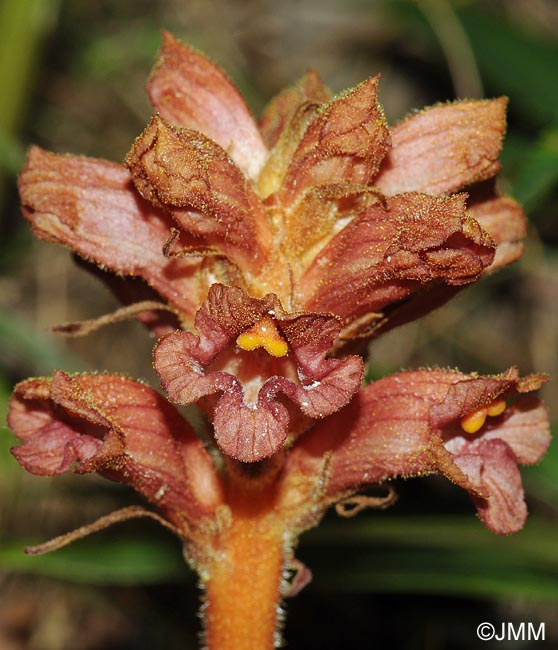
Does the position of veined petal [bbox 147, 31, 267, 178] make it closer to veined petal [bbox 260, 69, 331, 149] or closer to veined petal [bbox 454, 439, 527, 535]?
veined petal [bbox 260, 69, 331, 149]

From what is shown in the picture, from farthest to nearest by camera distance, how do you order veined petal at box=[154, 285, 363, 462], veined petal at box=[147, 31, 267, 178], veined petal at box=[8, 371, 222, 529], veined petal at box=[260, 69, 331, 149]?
veined petal at box=[260, 69, 331, 149] → veined petal at box=[147, 31, 267, 178] → veined petal at box=[8, 371, 222, 529] → veined petal at box=[154, 285, 363, 462]

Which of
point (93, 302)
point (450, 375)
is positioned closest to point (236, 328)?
point (450, 375)

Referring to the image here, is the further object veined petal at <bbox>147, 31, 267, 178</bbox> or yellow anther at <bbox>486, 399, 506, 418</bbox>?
veined petal at <bbox>147, 31, 267, 178</bbox>

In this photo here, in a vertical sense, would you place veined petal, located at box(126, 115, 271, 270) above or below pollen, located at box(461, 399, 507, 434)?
above

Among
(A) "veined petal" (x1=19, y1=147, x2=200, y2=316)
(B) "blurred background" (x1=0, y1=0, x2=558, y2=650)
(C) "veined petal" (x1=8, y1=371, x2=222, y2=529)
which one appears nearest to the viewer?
(C) "veined petal" (x1=8, y1=371, x2=222, y2=529)

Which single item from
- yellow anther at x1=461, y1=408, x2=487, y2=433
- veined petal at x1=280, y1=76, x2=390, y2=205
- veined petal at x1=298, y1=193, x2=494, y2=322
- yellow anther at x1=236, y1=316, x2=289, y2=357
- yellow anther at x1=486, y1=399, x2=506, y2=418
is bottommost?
yellow anther at x1=461, y1=408, x2=487, y2=433

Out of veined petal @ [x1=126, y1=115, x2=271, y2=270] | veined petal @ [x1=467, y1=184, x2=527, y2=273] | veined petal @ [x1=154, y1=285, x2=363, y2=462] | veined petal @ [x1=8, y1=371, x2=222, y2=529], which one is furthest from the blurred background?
veined petal @ [x1=154, y1=285, x2=363, y2=462]

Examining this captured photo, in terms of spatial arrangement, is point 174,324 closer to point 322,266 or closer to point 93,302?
point 322,266
